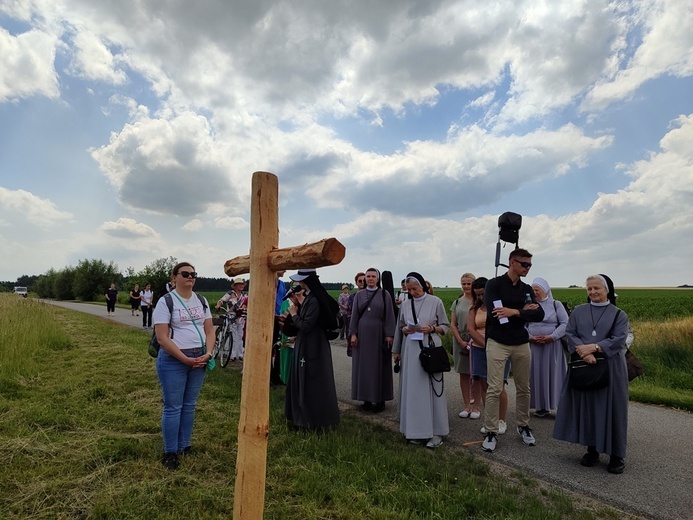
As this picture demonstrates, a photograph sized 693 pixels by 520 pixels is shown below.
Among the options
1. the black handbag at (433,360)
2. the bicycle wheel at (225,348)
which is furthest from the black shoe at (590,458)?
the bicycle wheel at (225,348)

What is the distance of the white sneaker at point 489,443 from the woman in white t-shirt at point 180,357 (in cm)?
307

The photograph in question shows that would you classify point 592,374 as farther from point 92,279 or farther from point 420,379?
point 92,279

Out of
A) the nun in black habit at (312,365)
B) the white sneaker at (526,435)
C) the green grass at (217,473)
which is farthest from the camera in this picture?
the nun in black habit at (312,365)

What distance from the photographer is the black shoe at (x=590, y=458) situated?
4.50m

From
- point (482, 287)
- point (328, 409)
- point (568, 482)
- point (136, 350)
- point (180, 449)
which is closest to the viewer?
point (568, 482)

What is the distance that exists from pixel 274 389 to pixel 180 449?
316 centimetres

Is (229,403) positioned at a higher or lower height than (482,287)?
lower

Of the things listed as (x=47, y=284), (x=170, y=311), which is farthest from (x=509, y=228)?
(x=47, y=284)

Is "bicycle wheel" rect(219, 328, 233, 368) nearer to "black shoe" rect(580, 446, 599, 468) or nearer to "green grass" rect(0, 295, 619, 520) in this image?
"green grass" rect(0, 295, 619, 520)

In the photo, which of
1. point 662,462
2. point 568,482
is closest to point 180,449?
point 568,482

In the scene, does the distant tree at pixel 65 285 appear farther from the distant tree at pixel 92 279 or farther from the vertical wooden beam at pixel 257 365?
the vertical wooden beam at pixel 257 365

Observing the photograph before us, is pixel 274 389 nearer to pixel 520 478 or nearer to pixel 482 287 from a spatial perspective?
pixel 482 287

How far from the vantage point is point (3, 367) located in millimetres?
7762

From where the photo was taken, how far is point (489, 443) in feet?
16.2
